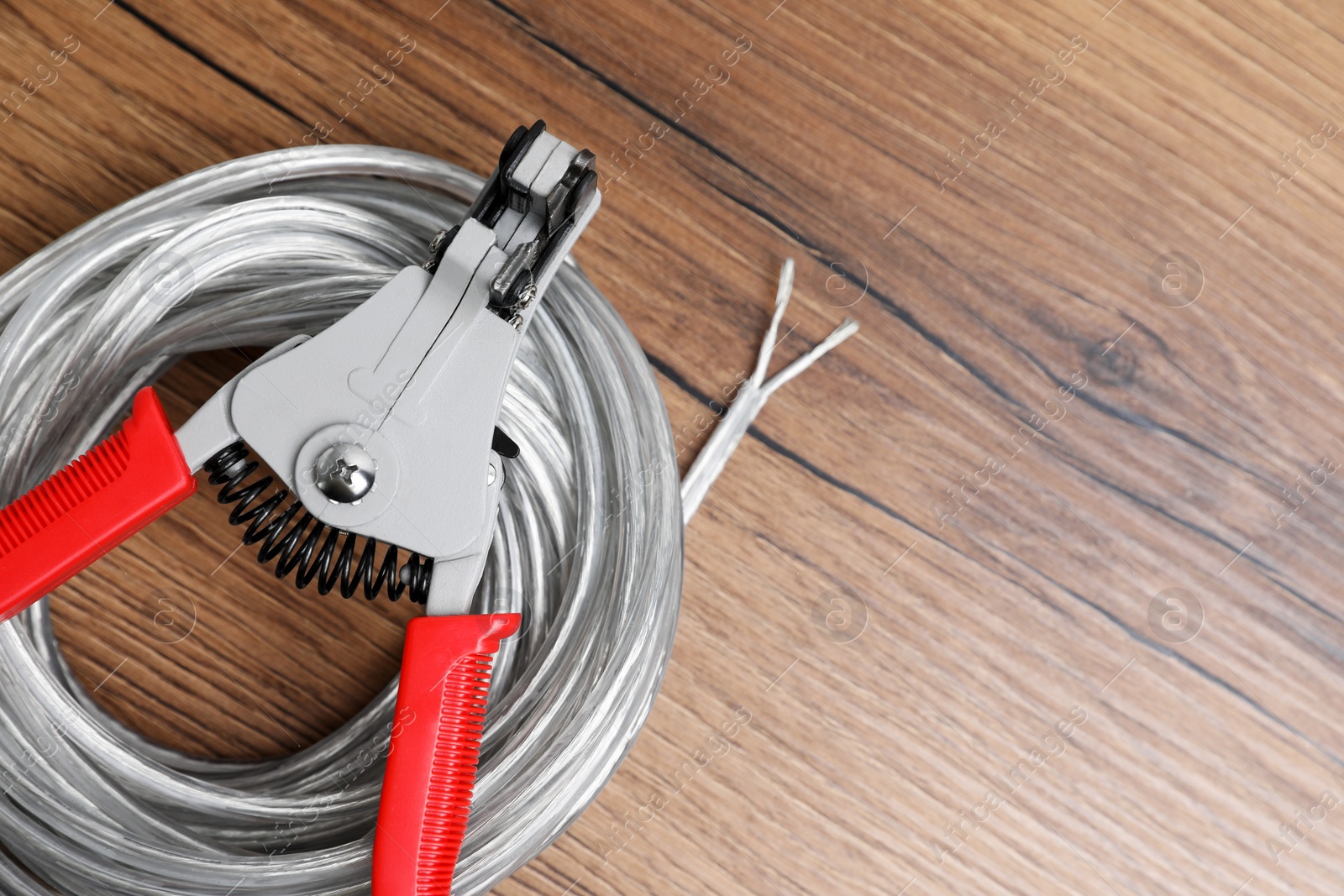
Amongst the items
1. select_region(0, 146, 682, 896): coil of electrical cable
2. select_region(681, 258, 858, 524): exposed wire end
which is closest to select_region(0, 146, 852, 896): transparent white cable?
select_region(0, 146, 682, 896): coil of electrical cable

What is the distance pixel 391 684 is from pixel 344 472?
0.31 meters

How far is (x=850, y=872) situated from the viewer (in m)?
0.98

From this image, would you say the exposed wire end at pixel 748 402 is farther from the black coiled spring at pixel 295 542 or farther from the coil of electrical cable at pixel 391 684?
the black coiled spring at pixel 295 542

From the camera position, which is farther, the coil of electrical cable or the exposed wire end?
the exposed wire end

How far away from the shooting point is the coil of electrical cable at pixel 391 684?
832 millimetres

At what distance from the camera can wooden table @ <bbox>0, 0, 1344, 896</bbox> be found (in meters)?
0.96

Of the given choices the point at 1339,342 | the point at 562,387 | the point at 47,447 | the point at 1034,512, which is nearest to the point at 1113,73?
the point at 1339,342

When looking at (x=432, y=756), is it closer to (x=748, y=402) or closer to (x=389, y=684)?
(x=389, y=684)

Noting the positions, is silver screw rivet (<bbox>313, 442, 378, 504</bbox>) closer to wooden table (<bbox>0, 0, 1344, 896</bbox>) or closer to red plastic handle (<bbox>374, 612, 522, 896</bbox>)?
red plastic handle (<bbox>374, 612, 522, 896</bbox>)

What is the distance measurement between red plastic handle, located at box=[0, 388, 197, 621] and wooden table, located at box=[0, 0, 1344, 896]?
252 millimetres

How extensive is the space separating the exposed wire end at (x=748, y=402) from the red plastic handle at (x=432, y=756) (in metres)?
0.30

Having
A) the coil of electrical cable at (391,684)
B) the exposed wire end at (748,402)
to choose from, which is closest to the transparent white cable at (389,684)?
the coil of electrical cable at (391,684)

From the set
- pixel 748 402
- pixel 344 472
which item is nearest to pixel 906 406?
pixel 748 402

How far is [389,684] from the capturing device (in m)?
0.92
